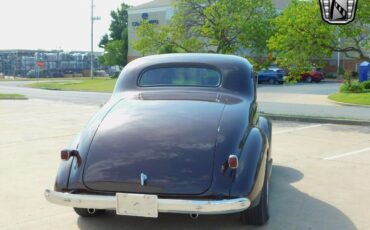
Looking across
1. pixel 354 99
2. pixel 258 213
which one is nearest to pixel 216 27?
pixel 354 99

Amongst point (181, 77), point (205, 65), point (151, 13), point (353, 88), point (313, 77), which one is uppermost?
point (151, 13)

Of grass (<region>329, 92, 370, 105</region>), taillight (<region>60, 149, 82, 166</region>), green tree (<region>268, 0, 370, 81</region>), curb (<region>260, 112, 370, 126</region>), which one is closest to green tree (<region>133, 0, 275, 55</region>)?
green tree (<region>268, 0, 370, 81</region>)

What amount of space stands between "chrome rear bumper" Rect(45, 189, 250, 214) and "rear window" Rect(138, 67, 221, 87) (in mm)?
1810

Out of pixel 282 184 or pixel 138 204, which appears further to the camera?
pixel 282 184

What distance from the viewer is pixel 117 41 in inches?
2680

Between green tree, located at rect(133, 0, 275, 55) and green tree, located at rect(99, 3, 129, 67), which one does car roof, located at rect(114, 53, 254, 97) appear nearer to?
green tree, located at rect(133, 0, 275, 55)

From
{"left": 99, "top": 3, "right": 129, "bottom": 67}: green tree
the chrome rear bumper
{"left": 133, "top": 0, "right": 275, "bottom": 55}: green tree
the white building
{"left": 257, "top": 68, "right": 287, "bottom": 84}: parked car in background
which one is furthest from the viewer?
{"left": 99, "top": 3, "right": 129, "bottom": 67}: green tree

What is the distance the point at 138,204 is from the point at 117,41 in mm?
66060

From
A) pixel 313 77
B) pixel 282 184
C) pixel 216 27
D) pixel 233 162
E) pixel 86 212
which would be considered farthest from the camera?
pixel 313 77

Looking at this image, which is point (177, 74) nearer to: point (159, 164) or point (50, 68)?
point (159, 164)

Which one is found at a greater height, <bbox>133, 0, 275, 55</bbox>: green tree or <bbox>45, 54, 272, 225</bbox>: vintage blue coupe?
<bbox>133, 0, 275, 55</bbox>: green tree

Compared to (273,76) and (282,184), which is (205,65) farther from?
(273,76)

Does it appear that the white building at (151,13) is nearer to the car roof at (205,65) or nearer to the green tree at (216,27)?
the green tree at (216,27)

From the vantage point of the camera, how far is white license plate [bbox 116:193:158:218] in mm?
3711
